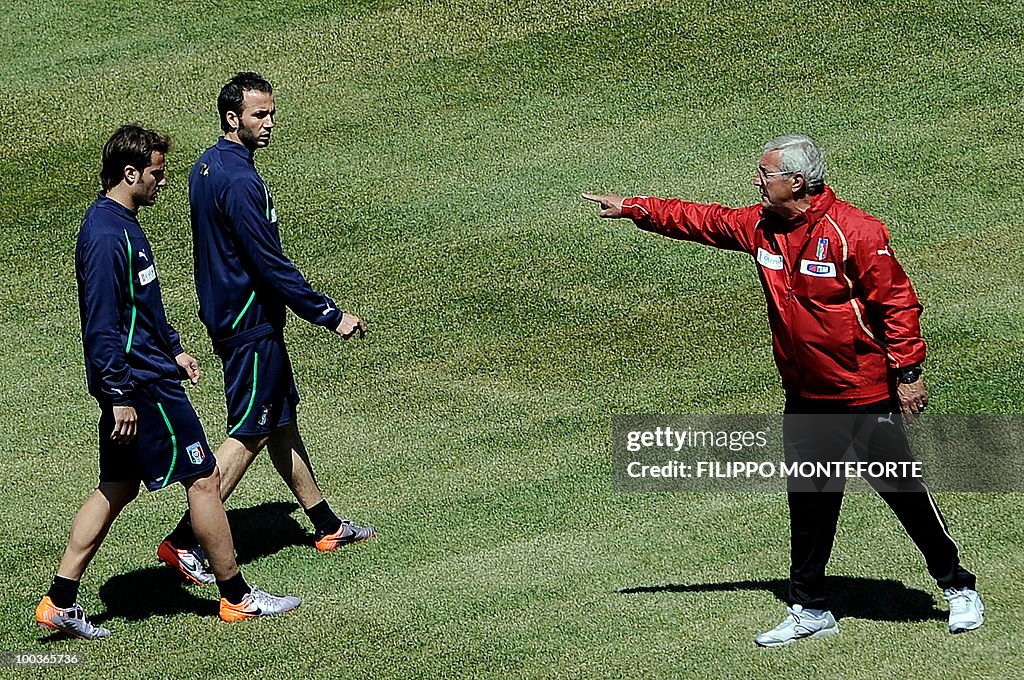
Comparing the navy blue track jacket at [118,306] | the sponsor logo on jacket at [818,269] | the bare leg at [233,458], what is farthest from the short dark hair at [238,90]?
the sponsor logo on jacket at [818,269]

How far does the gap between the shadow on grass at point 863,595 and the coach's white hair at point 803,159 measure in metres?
1.87

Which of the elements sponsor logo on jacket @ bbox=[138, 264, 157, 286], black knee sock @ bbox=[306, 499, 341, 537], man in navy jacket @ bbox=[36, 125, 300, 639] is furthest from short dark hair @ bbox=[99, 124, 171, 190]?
black knee sock @ bbox=[306, 499, 341, 537]

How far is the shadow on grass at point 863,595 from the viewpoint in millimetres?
6156

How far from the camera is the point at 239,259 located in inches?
260

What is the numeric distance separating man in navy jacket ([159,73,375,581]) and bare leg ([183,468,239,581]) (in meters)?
0.47

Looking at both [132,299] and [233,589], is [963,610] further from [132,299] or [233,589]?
[132,299]

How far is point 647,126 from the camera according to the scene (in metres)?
11.8

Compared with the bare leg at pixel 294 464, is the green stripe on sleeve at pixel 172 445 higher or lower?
higher

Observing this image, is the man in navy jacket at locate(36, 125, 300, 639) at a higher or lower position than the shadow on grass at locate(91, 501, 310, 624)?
higher

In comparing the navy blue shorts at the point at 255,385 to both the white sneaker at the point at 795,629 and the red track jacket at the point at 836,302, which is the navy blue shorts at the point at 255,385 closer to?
the red track jacket at the point at 836,302

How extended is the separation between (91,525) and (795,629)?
3037 mm

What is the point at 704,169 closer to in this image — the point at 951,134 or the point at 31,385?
the point at 951,134

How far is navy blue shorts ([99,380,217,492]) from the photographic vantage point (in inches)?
237

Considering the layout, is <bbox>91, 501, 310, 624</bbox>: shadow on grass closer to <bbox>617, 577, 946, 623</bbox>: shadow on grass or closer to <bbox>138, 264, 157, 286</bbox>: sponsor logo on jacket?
<bbox>138, 264, 157, 286</bbox>: sponsor logo on jacket
